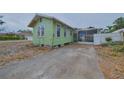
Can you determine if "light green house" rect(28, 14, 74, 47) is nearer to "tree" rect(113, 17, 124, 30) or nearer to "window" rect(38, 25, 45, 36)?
"window" rect(38, 25, 45, 36)

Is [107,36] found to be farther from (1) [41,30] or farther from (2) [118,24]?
(2) [118,24]

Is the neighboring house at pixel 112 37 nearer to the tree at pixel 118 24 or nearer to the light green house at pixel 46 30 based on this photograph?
the light green house at pixel 46 30

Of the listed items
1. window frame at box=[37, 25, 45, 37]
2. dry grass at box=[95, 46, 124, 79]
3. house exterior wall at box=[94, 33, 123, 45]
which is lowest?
dry grass at box=[95, 46, 124, 79]

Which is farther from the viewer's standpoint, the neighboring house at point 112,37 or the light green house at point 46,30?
the neighboring house at point 112,37

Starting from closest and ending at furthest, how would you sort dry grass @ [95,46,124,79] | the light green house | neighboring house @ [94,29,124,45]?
dry grass @ [95,46,124,79]
the light green house
neighboring house @ [94,29,124,45]

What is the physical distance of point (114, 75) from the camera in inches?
277

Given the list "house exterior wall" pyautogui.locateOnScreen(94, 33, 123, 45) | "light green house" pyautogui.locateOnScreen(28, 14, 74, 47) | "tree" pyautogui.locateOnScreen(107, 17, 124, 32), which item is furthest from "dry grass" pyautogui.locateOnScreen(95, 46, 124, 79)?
"tree" pyautogui.locateOnScreen(107, 17, 124, 32)

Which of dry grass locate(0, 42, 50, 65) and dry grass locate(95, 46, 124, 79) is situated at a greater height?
dry grass locate(0, 42, 50, 65)

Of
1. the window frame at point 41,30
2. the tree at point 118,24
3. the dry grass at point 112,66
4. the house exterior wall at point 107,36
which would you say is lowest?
the dry grass at point 112,66

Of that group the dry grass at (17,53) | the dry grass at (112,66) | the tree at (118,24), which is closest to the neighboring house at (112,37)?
the dry grass at (17,53)

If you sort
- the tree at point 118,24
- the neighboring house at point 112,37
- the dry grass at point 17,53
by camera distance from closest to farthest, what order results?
the dry grass at point 17,53 → the neighboring house at point 112,37 → the tree at point 118,24

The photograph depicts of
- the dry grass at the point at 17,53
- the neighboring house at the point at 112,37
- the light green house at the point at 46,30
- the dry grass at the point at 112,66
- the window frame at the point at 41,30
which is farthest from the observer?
the neighboring house at the point at 112,37

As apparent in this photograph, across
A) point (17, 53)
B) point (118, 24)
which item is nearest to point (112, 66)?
point (17, 53)

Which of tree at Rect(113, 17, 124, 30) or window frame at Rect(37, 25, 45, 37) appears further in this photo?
tree at Rect(113, 17, 124, 30)
